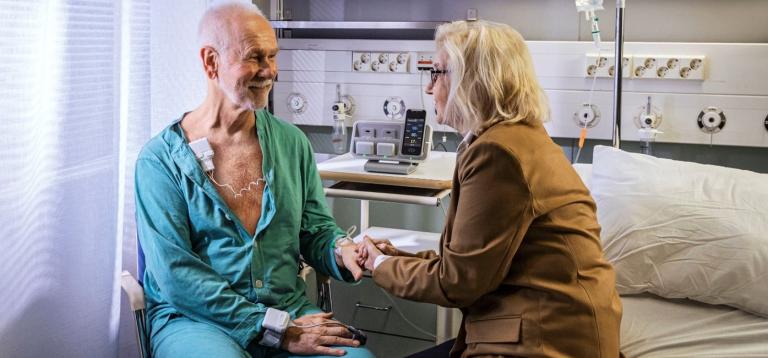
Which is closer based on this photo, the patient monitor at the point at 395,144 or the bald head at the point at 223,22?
the bald head at the point at 223,22

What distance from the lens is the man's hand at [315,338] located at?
5.98 ft

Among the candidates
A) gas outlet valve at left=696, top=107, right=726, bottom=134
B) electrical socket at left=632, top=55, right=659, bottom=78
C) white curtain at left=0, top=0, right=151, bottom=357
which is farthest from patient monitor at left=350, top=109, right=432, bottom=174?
gas outlet valve at left=696, top=107, right=726, bottom=134

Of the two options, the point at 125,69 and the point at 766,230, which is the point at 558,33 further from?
the point at 125,69

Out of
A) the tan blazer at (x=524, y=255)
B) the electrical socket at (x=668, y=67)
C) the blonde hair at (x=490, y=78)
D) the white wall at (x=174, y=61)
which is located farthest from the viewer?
the electrical socket at (x=668, y=67)

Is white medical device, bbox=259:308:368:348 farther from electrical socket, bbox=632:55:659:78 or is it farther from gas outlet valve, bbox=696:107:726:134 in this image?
gas outlet valve, bbox=696:107:726:134

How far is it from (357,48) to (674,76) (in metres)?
1.30

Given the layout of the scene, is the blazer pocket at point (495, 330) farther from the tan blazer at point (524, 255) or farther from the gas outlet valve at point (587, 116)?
the gas outlet valve at point (587, 116)

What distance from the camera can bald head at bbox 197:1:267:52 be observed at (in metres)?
1.95

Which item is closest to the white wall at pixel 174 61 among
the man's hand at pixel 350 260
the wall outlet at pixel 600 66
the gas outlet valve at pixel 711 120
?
the man's hand at pixel 350 260

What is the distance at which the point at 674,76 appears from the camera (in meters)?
3.06

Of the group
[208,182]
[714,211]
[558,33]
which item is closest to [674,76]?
[558,33]

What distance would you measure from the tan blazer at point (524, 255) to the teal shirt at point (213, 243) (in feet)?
1.62

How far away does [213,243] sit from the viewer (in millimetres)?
1908

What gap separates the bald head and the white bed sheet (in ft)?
4.00
